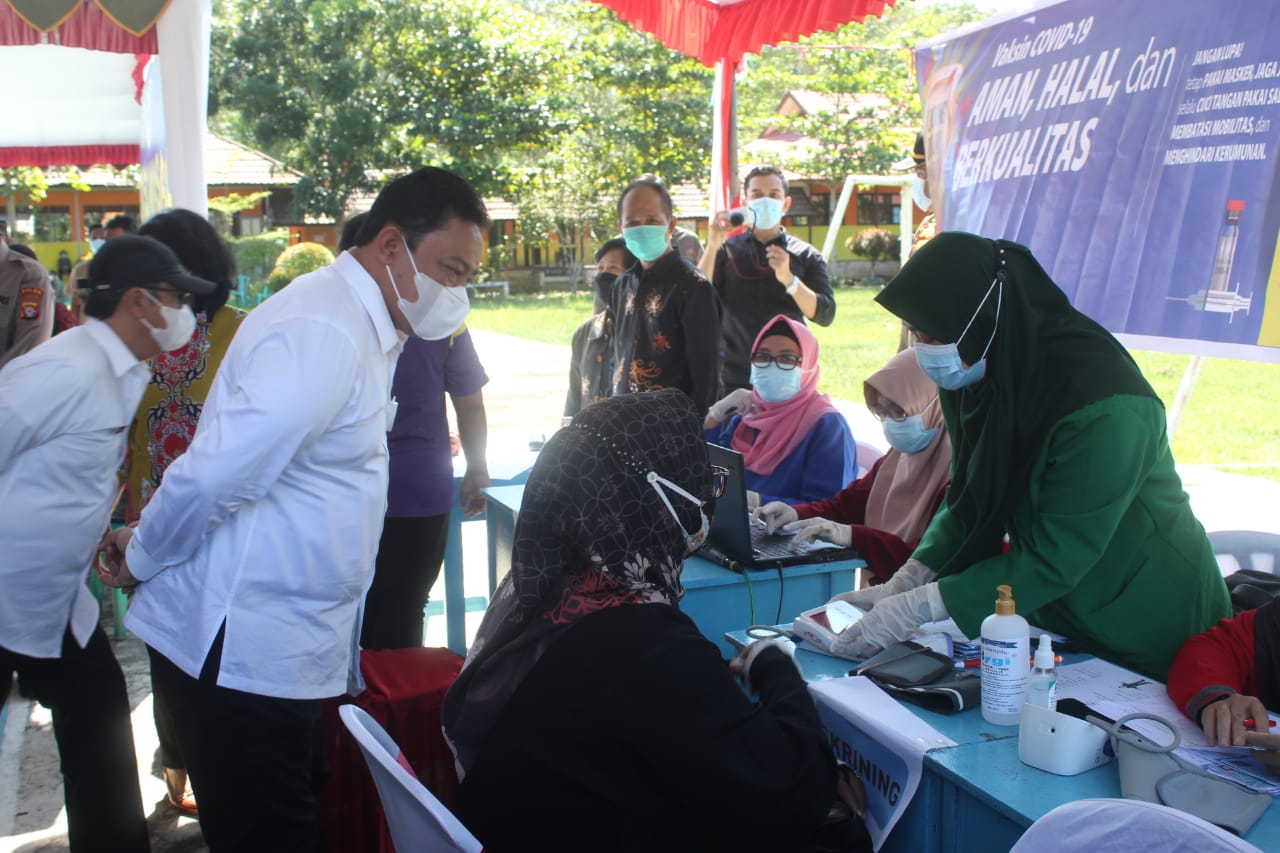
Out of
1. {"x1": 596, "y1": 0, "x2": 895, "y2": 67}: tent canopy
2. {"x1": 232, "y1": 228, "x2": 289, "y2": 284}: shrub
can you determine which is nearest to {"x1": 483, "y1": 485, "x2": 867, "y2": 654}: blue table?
{"x1": 596, "y1": 0, "x2": 895, "y2": 67}: tent canopy

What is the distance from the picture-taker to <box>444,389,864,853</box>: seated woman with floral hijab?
4.56 ft

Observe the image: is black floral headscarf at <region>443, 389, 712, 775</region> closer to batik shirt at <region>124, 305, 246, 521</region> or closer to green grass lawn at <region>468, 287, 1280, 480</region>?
batik shirt at <region>124, 305, 246, 521</region>

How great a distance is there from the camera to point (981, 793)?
146 cm

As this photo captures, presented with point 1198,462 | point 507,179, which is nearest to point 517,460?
point 1198,462

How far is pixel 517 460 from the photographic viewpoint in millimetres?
4172

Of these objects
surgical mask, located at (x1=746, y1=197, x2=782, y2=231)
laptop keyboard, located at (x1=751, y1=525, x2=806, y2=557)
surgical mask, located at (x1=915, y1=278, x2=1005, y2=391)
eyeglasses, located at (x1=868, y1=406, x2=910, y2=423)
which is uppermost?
surgical mask, located at (x1=746, y1=197, x2=782, y2=231)

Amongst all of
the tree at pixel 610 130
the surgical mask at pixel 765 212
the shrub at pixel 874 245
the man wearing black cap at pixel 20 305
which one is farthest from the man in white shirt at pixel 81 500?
the shrub at pixel 874 245

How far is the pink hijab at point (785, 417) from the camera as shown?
3.43 metres

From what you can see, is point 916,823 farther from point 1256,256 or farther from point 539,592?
point 1256,256

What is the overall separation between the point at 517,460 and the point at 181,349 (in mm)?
1758

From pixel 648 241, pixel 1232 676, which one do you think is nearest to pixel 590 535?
pixel 1232 676

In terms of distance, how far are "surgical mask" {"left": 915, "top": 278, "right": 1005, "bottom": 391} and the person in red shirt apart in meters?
0.59

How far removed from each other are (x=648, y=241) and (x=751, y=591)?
1764 mm

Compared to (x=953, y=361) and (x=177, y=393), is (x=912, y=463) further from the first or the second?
(x=177, y=393)
